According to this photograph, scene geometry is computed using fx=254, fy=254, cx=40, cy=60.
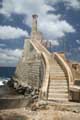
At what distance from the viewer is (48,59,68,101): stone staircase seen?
17688mm

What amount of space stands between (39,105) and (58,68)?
7.27m

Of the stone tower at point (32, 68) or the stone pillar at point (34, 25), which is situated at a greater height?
the stone pillar at point (34, 25)

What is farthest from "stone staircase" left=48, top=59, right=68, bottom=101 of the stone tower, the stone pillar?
the stone pillar

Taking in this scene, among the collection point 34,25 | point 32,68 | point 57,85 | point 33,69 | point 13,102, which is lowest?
point 13,102

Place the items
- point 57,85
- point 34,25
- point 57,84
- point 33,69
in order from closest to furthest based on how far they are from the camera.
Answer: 1. point 57,85
2. point 57,84
3. point 33,69
4. point 34,25

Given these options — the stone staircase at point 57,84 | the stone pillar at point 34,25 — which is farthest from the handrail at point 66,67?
the stone pillar at point 34,25

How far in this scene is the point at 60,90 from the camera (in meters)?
18.4

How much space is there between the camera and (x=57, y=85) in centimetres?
1909

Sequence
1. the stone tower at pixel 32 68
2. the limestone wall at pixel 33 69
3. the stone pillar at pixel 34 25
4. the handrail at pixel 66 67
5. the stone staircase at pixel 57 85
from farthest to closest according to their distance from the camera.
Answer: the stone pillar at pixel 34 25
the stone tower at pixel 32 68
the limestone wall at pixel 33 69
the handrail at pixel 66 67
the stone staircase at pixel 57 85

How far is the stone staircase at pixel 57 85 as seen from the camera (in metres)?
17.7

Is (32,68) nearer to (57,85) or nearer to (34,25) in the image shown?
(57,85)

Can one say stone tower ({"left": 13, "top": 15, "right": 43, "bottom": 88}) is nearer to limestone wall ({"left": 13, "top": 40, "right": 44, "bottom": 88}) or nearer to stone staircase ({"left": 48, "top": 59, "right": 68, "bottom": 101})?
limestone wall ({"left": 13, "top": 40, "right": 44, "bottom": 88})

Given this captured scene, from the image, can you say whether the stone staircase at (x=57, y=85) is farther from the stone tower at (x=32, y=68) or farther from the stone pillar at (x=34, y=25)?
the stone pillar at (x=34, y=25)

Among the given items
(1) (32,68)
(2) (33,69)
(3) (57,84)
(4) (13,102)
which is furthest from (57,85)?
(1) (32,68)
